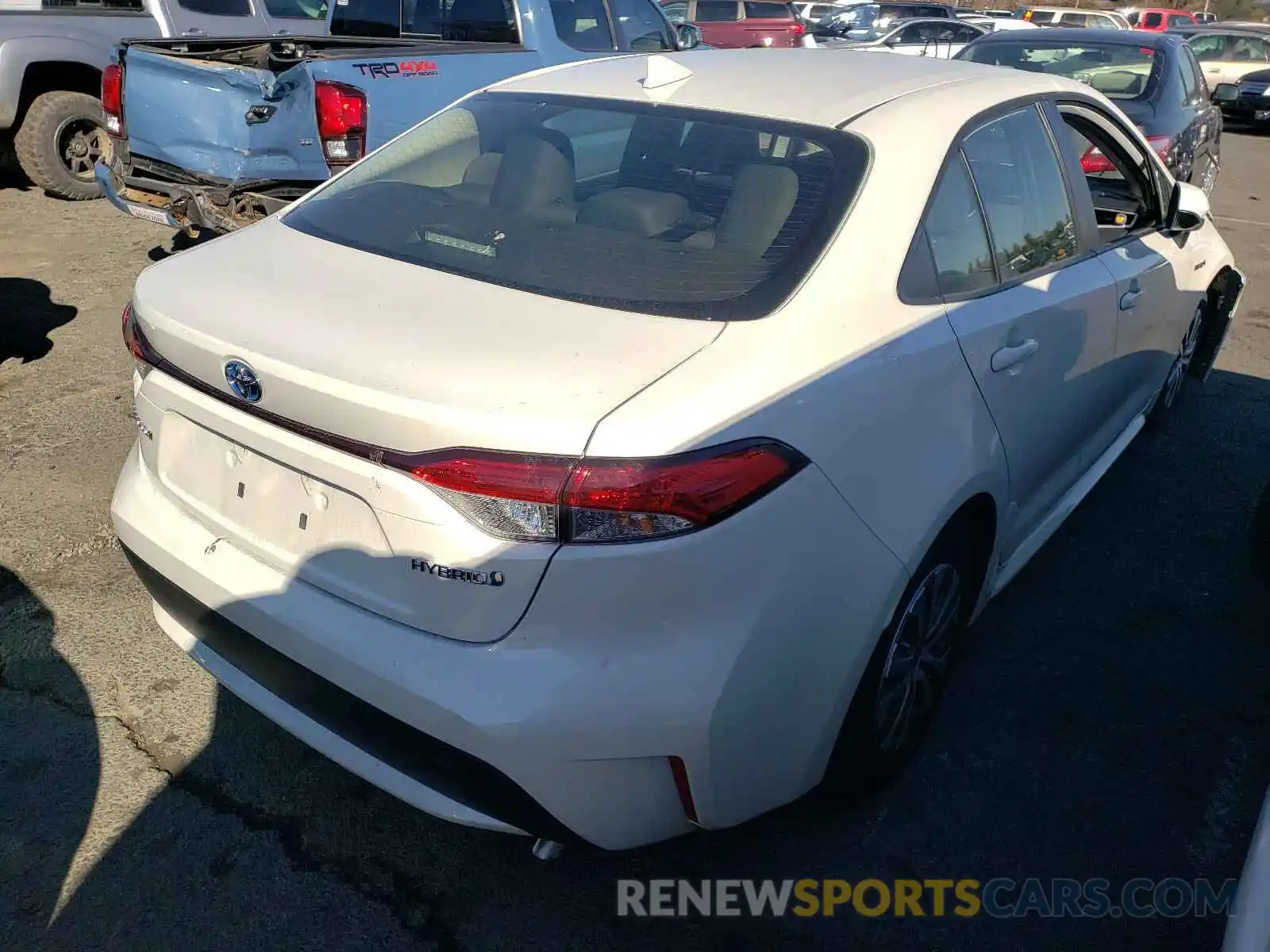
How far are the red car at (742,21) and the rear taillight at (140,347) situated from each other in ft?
54.8

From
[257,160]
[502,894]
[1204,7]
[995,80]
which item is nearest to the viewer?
[502,894]

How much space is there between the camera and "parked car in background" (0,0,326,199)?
7.83 meters

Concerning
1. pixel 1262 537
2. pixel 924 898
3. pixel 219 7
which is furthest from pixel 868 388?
pixel 219 7

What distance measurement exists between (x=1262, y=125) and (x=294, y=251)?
18750mm

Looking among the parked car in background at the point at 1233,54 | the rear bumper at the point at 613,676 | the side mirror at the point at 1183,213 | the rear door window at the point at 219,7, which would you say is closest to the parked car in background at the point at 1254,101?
the parked car in background at the point at 1233,54

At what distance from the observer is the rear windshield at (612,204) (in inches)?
86.7

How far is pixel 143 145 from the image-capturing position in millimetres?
6094

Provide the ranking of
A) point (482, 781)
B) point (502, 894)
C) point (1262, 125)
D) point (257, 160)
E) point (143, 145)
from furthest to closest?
point (1262, 125) → point (143, 145) → point (257, 160) → point (502, 894) → point (482, 781)

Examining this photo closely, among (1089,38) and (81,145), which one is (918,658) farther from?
(81,145)

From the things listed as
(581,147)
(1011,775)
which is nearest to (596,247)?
(581,147)

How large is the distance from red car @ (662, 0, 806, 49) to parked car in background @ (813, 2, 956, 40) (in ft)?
5.65

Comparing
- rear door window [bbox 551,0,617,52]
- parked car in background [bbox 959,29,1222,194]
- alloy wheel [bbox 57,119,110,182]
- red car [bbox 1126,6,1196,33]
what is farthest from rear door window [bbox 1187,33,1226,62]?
alloy wheel [bbox 57,119,110,182]

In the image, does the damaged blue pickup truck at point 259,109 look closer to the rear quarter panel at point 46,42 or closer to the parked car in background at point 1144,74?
the rear quarter panel at point 46,42

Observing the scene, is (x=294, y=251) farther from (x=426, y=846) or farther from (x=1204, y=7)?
(x=1204, y=7)
